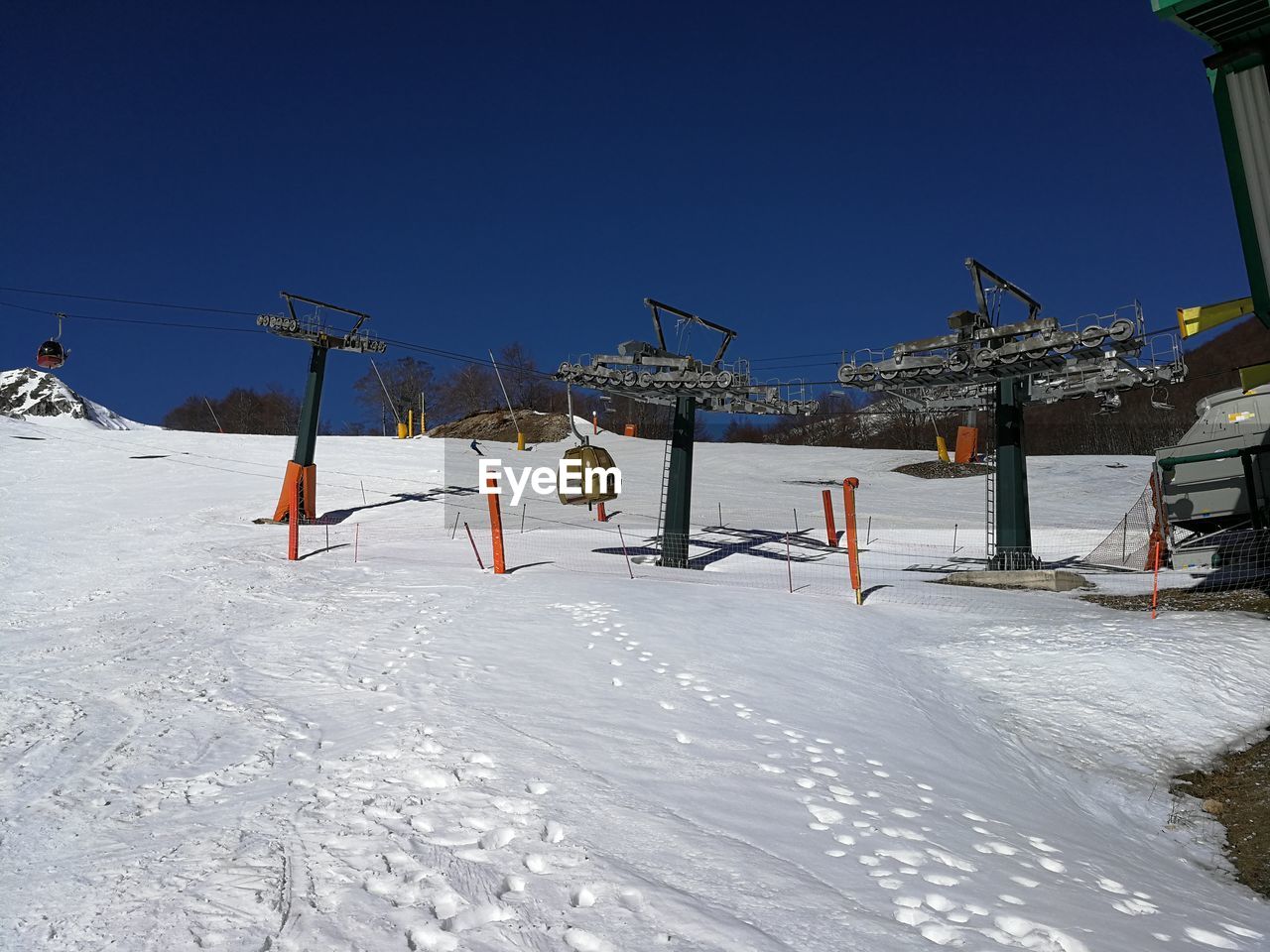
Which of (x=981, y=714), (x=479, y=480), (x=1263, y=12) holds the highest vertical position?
(x=1263, y=12)

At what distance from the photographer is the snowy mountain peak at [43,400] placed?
14300 cm

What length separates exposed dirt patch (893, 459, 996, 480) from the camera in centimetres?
4203

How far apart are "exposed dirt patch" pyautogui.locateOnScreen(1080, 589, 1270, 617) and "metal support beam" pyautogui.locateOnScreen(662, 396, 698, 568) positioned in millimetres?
9470

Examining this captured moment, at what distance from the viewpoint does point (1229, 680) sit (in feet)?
31.2

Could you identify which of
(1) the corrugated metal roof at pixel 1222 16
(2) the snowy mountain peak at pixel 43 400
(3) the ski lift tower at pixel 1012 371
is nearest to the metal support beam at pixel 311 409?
(3) the ski lift tower at pixel 1012 371

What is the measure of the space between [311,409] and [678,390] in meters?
13.2

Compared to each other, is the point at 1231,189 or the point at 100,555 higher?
the point at 1231,189

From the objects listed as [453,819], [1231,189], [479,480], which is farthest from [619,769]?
[479,480]

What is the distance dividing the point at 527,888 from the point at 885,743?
4335 millimetres

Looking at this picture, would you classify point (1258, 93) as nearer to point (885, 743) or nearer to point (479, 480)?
point (885, 743)

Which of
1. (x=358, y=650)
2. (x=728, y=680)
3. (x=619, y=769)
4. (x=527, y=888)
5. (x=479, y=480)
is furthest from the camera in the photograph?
(x=479, y=480)

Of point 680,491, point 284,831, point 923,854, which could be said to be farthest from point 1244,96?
point 680,491

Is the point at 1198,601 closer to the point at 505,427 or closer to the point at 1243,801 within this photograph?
the point at 1243,801

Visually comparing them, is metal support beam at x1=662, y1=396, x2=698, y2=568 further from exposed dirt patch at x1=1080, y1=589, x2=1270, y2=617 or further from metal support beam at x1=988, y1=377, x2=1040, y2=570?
exposed dirt patch at x1=1080, y1=589, x2=1270, y2=617
